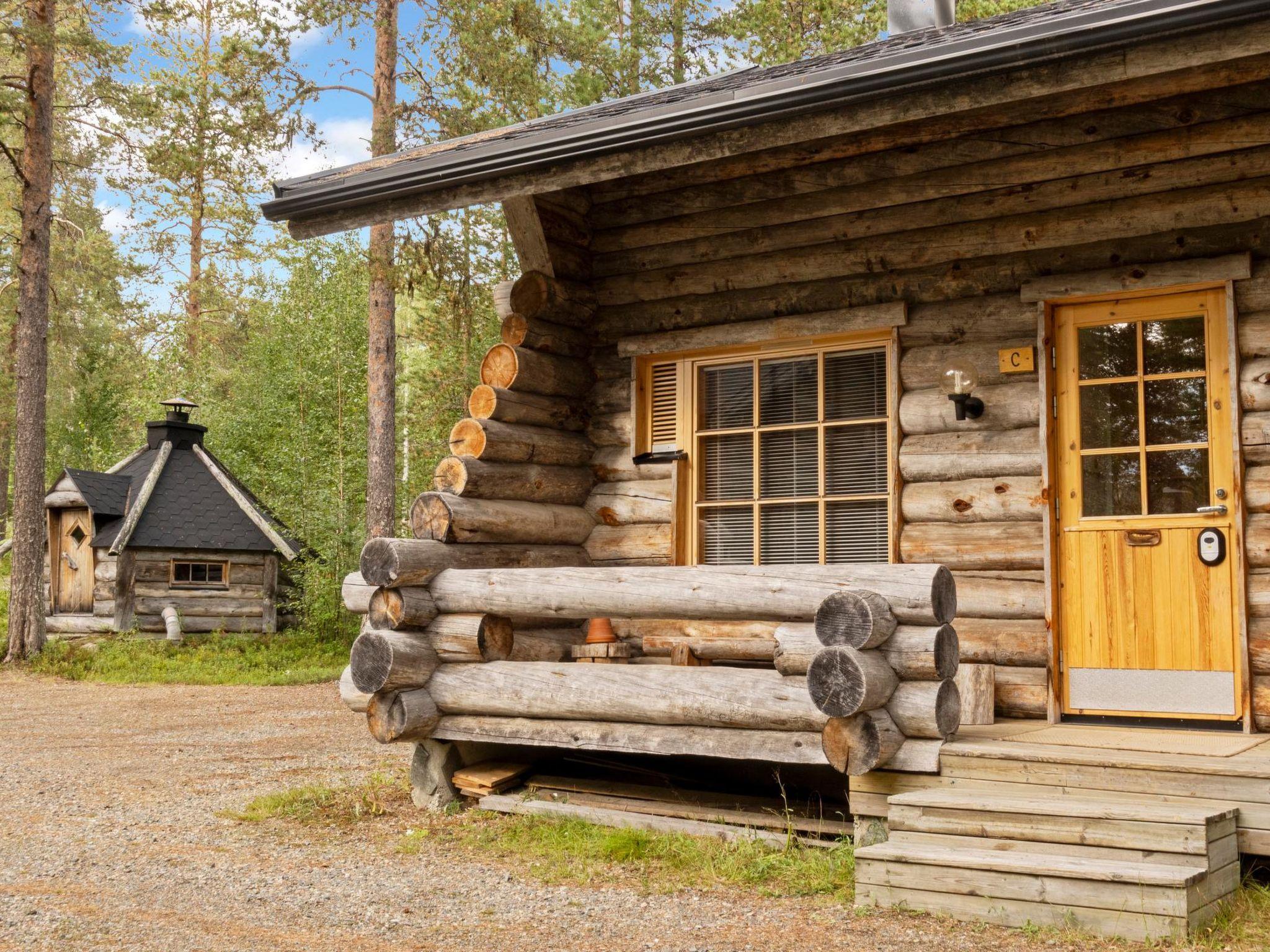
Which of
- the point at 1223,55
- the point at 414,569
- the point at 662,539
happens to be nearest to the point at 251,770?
the point at 414,569

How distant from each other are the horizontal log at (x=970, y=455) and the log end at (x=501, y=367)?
243 centimetres

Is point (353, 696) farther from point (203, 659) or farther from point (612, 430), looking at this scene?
point (203, 659)

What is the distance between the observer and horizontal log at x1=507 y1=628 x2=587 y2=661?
6.89 m

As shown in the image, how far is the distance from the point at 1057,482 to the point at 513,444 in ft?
10.4

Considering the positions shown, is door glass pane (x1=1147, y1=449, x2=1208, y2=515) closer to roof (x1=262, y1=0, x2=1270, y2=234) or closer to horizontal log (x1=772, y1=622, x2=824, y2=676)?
horizontal log (x1=772, y1=622, x2=824, y2=676)

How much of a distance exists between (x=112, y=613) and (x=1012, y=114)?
1319 centimetres

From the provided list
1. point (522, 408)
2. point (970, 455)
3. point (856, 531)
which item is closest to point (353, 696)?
point (522, 408)

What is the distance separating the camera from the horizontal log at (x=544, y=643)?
271 inches

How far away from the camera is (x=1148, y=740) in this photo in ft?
17.5

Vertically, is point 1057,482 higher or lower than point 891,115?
lower

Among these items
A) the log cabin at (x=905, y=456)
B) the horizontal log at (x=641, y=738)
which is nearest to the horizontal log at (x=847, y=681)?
the log cabin at (x=905, y=456)

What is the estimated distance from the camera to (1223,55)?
450cm

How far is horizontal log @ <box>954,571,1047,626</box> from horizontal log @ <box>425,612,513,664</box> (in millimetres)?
2502

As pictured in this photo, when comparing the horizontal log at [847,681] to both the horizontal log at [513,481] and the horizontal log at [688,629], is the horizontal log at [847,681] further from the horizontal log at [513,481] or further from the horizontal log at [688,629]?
the horizontal log at [513,481]
